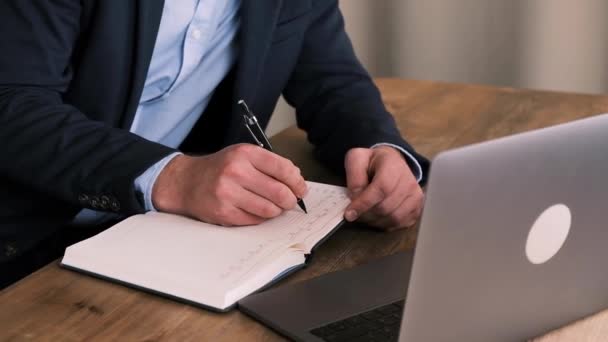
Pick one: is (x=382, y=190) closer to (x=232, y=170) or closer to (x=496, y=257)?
(x=232, y=170)

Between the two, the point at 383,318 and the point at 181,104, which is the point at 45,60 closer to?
the point at 181,104

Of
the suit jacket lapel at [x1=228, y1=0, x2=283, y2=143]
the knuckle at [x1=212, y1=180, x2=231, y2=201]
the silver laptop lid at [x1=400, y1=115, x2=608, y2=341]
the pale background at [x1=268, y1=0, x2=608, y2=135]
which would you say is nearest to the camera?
the silver laptop lid at [x1=400, y1=115, x2=608, y2=341]

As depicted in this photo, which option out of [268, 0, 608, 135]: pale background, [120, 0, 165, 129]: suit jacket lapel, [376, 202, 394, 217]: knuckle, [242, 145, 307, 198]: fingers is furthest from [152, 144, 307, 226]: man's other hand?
[268, 0, 608, 135]: pale background

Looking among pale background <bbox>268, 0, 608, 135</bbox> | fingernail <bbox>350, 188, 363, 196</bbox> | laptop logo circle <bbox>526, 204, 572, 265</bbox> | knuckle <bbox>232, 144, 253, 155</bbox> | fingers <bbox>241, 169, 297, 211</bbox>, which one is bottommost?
pale background <bbox>268, 0, 608, 135</bbox>

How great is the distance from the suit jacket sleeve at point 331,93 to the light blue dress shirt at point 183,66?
0.19 m

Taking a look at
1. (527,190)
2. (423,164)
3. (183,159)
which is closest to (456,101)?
(423,164)

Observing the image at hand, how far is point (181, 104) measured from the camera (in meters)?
1.58

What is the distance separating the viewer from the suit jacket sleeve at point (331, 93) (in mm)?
1540

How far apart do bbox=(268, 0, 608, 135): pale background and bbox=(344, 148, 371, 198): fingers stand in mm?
1430

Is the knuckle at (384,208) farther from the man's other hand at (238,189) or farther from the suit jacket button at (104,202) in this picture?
the suit jacket button at (104,202)

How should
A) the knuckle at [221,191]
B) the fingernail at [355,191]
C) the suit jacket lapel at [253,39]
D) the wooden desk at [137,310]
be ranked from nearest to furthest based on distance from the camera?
the wooden desk at [137,310] < the knuckle at [221,191] < the fingernail at [355,191] < the suit jacket lapel at [253,39]

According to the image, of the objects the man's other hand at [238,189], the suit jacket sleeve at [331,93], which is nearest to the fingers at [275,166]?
the man's other hand at [238,189]

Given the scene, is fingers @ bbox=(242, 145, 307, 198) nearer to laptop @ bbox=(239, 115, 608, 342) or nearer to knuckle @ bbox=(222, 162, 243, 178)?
knuckle @ bbox=(222, 162, 243, 178)

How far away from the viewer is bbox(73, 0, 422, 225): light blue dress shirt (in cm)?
150
